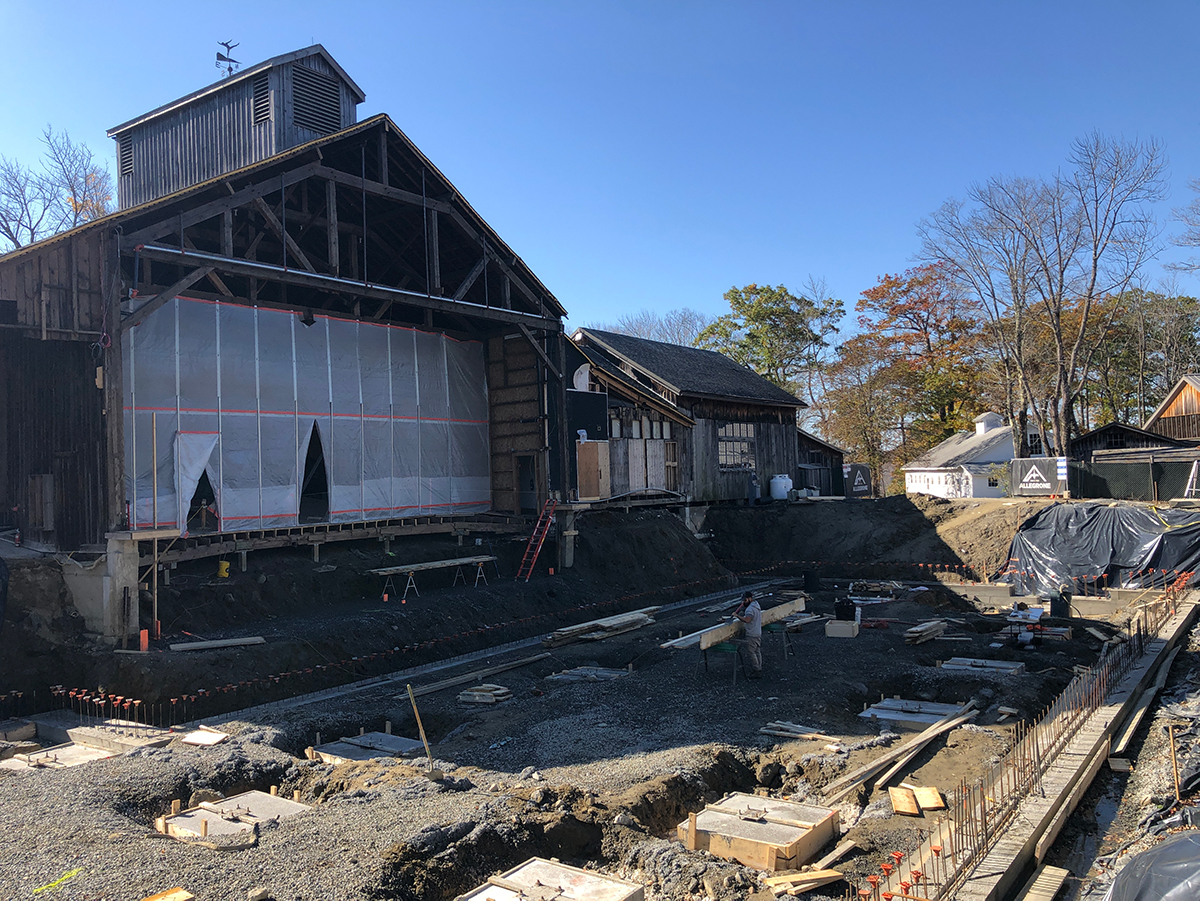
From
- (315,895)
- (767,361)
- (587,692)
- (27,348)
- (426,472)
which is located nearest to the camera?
(315,895)

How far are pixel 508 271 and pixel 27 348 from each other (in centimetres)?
1114

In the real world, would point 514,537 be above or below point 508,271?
below

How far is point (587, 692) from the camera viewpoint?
46.7 feet

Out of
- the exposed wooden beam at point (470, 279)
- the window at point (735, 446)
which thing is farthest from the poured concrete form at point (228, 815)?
the window at point (735, 446)

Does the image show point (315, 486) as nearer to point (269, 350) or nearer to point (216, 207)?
point (269, 350)

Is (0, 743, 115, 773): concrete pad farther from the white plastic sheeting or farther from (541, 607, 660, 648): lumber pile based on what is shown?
(541, 607, 660, 648): lumber pile

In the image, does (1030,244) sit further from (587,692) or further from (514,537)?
(587,692)

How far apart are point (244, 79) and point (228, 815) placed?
1816 centimetres

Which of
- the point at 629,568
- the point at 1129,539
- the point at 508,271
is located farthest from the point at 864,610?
the point at 508,271

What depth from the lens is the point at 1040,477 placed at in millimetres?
30516

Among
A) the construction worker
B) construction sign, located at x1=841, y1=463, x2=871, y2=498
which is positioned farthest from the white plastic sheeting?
construction sign, located at x1=841, y1=463, x2=871, y2=498

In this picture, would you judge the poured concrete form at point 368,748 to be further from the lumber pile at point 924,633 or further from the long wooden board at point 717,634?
the lumber pile at point 924,633

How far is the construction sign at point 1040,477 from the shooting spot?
29.9 metres

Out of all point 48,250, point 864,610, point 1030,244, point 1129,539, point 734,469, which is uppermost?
point 1030,244
